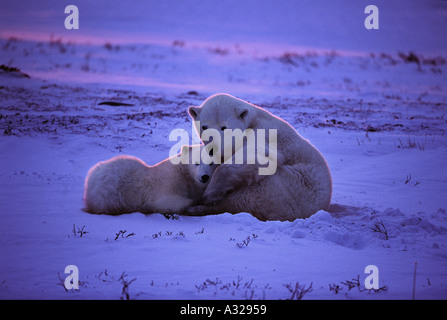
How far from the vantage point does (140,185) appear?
16.8 feet

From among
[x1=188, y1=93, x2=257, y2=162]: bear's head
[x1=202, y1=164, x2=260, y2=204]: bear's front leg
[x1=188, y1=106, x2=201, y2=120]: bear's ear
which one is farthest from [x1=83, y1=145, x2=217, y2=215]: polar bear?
[x1=188, y1=106, x2=201, y2=120]: bear's ear

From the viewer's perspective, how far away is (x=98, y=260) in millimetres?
3822

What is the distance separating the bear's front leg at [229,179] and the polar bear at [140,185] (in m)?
0.17

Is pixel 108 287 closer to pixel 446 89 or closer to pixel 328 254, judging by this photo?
pixel 328 254

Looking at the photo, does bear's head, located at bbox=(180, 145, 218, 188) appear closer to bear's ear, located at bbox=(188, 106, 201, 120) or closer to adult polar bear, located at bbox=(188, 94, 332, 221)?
adult polar bear, located at bbox=(188, 94, 332, 221)

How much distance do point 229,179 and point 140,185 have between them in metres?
1.14

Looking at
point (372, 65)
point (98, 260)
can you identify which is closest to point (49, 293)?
point (98, 260)

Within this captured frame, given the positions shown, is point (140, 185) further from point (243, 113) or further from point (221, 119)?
point (243, 113)

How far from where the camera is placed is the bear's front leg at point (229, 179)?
17.3 feet

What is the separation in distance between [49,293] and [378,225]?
12.8 ft

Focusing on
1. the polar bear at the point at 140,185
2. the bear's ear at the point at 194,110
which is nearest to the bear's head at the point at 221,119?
the bear's ear at the point at 194,110

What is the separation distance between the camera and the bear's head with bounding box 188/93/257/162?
18.2ft

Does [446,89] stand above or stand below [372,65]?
below

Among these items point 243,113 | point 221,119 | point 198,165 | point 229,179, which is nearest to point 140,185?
point 198,165
